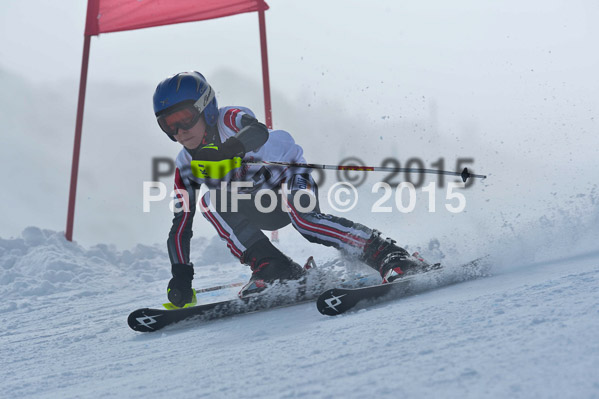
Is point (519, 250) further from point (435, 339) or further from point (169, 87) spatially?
point (169, 87)

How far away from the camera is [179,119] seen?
3.31 m

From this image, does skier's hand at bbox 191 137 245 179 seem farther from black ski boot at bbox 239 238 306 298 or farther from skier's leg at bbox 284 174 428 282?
black ski boot at bbox 239 238 306 298

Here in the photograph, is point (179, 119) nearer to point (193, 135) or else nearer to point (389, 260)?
point (193, 135)

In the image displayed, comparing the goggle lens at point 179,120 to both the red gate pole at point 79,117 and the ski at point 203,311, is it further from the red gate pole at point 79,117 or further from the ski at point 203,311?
the red gate pole at point 79,117

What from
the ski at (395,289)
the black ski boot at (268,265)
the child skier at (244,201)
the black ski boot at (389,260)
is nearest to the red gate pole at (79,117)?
the child skier at (244,201)

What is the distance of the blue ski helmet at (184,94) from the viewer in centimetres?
327

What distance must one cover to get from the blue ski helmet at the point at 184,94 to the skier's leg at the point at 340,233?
2.29 feet

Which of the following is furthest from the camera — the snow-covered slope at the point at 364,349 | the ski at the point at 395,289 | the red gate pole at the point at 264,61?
the red gate pole at the point at 264,61

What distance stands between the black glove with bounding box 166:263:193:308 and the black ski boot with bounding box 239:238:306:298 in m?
0.34

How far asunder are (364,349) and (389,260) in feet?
4.91

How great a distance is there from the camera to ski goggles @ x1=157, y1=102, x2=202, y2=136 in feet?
10.8

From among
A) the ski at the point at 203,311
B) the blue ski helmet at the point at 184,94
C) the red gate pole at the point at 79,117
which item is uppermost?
the red gate pole at the point at 79,117

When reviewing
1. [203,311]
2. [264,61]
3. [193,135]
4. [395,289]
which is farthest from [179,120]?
[264,61]

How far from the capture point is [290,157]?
3.68m
